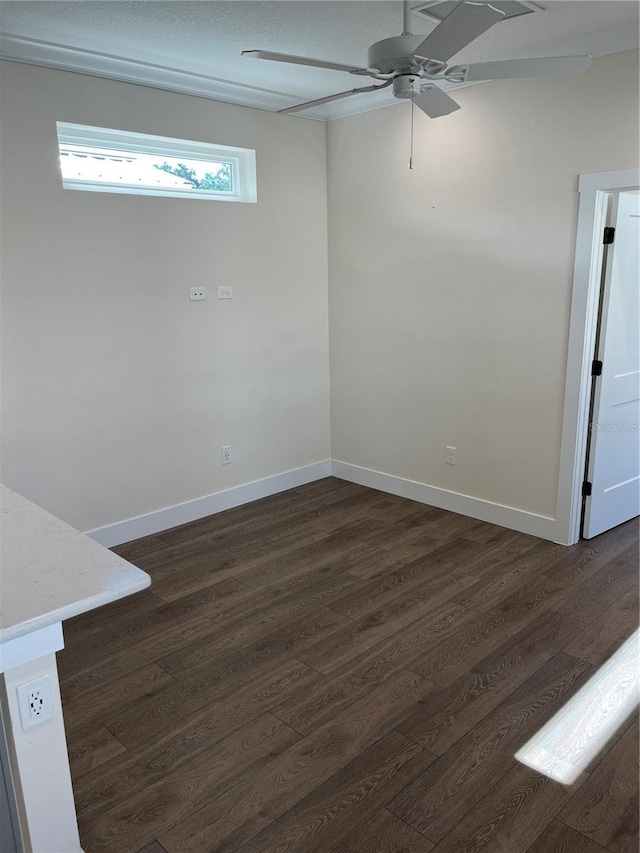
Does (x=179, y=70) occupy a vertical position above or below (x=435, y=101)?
above

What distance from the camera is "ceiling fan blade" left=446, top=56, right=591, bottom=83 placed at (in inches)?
78.8

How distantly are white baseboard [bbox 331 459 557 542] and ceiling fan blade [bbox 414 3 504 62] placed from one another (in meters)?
2.73

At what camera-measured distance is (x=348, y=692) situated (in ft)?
8.12

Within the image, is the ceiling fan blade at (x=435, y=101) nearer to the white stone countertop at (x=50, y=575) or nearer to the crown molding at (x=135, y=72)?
the crown molding at (x=135, y=72)

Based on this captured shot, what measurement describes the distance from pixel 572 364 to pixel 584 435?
0.42m

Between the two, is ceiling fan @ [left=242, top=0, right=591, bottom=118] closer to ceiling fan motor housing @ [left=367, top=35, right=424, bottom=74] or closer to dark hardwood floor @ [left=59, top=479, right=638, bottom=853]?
ceiling fan motor housing @ [left=367, top=35, right=424, bottom=74]

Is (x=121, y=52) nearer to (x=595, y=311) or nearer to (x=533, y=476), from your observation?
(x=595, y=311)

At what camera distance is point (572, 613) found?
298 centimetres

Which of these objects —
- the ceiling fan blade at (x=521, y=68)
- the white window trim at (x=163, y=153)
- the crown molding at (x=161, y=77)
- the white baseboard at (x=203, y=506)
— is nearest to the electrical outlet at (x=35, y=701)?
the ceiling fan blade at (x=521, y=68)

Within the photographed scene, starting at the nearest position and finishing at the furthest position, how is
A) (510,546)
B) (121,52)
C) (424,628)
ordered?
(424,628)
(121,52)
(510,546)

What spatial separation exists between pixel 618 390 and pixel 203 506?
2719 mm

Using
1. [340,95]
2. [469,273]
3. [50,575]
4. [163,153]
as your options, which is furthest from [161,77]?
[50,575]

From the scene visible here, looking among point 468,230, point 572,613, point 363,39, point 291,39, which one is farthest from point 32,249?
point 572,613

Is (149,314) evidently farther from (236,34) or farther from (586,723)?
(586,723)
